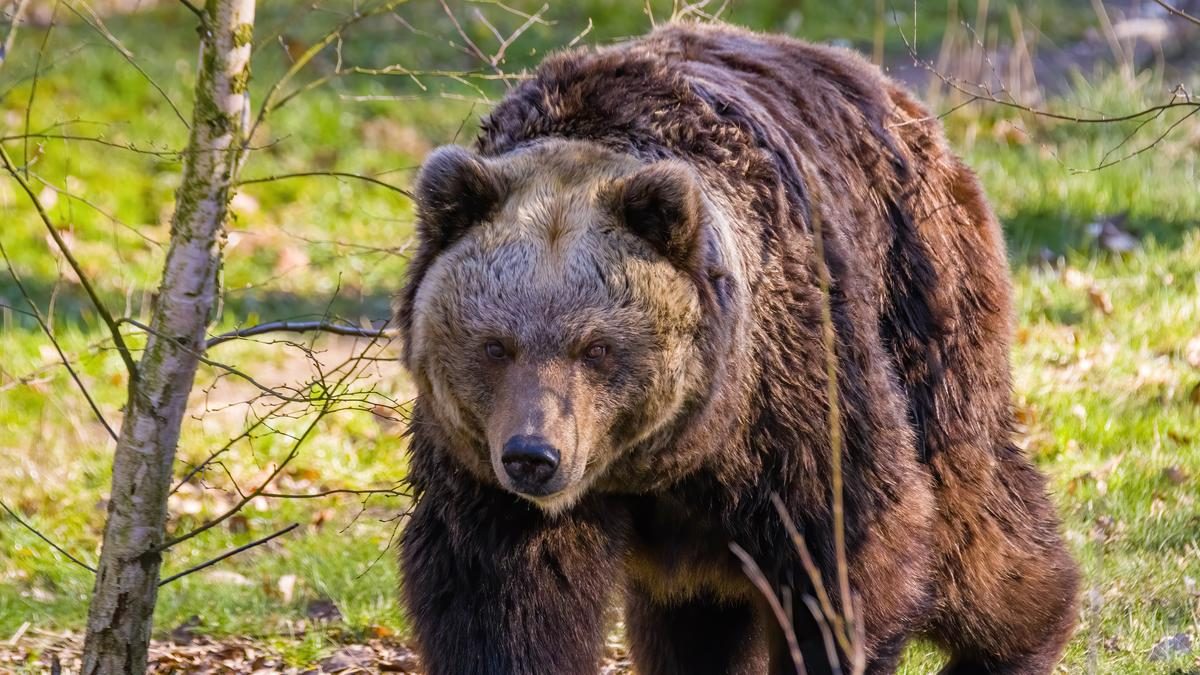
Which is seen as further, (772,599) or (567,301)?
(567,301)

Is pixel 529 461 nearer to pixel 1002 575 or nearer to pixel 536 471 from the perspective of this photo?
pixel 536 471

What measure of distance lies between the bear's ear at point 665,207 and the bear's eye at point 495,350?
0.49m

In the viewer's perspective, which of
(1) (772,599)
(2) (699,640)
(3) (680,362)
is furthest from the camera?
(2) (699,640)

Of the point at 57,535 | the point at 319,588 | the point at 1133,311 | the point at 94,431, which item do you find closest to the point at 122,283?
the point at 94,431

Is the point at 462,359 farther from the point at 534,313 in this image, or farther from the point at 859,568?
the point at 859,568

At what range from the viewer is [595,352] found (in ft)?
12.9

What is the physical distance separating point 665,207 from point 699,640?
6.86 ft

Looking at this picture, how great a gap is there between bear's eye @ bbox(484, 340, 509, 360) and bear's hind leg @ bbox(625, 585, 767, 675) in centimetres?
177

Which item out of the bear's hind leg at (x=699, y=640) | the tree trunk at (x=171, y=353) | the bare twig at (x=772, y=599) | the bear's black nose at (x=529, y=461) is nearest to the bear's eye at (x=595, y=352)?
the bear's black nose at (x=529, y=461)

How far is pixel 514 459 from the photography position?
3.70 metres

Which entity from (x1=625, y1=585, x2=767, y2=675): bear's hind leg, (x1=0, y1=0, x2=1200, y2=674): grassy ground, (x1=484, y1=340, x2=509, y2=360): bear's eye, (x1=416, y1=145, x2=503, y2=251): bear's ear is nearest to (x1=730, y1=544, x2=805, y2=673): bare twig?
(x1=484, y1=340, x2=509, y2=360): bear's eye

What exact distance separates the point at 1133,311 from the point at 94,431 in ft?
19.3

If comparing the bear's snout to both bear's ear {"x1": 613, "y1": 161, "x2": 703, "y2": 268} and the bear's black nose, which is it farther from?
bear's ear {"x1": 613, "y1": 161, "x2": 703, "y2": 268}

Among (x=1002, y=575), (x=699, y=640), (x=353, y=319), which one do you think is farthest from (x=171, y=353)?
(x=353, y=319)
